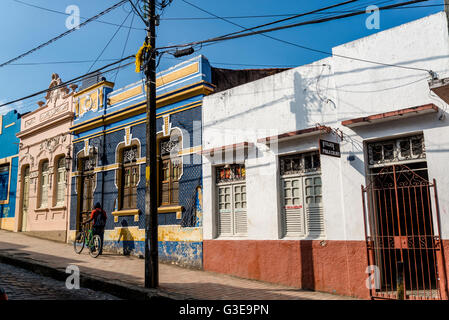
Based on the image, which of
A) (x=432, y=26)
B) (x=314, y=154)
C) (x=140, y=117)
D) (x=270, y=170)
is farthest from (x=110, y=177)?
(x=432, y=26)

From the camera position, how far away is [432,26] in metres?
7.43

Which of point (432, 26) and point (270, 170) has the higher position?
point (432, 26)

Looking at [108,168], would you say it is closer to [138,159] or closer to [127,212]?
[138,159]

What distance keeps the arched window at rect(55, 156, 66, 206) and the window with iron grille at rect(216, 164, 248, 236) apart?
8.02 m

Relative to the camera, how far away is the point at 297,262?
8734 millimetres

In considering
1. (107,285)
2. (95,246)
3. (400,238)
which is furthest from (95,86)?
(400,238)

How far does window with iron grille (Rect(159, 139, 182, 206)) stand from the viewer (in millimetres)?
11867

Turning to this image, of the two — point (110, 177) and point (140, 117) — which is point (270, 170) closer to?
point (140, 117)

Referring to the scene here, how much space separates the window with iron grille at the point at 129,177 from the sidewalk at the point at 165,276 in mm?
1727

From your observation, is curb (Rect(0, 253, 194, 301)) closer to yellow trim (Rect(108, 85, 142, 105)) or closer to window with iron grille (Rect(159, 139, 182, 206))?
window with iron grille (Rect(159, 139, 182, 206))

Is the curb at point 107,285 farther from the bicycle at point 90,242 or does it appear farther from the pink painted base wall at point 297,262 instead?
the pink painted base wall at point 297,262

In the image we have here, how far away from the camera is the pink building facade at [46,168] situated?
15.9 meters
